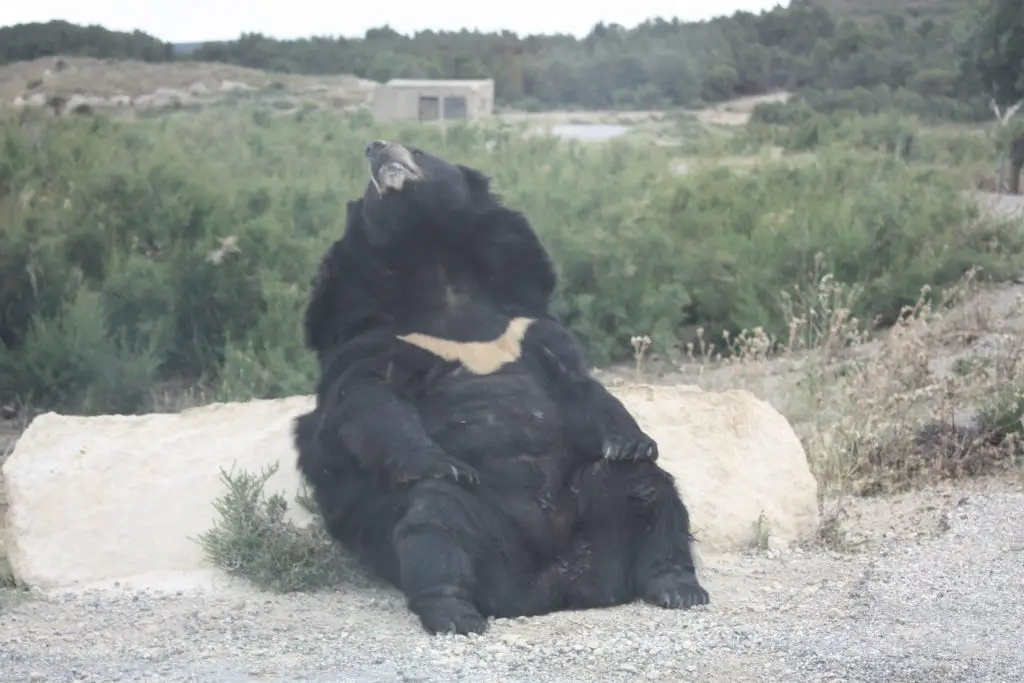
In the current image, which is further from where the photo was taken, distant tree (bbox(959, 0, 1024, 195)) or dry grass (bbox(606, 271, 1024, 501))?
distant tree (bbox(959, 0, 1024, 195))

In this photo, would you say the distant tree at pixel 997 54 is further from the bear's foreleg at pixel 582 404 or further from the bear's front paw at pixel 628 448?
the bear's front paw at pixel 628 448

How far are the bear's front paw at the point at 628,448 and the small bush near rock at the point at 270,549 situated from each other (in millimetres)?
1071

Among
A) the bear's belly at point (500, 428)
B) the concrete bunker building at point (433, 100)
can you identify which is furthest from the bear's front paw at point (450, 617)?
the concrete bunker building at point (433, 100)

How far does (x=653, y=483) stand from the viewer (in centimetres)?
546

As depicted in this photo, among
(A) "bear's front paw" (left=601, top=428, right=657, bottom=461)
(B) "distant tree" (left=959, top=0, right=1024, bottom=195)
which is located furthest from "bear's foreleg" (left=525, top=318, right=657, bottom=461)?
(B) "distant tree" (left=959, top=0, right=1024, bottom=195)

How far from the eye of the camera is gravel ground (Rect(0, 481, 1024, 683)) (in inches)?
163

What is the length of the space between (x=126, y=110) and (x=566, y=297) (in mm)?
4386

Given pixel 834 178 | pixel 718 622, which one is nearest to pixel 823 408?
pixel 718 622

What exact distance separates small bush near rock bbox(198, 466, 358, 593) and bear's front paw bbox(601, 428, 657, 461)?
42.2 inches

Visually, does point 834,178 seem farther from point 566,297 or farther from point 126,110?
point 126,110

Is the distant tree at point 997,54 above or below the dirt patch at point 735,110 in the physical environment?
above

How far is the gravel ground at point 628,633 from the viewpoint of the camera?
4.14 metres

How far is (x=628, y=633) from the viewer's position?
4.61m

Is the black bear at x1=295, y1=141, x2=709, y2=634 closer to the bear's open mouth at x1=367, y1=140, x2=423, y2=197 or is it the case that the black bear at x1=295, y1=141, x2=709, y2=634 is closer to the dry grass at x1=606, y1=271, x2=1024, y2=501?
the bear's open mouth at x1=367, y1=140, x2=423, y2=197
